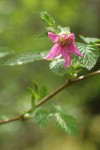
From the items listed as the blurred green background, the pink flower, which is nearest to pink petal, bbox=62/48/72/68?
the pink flower

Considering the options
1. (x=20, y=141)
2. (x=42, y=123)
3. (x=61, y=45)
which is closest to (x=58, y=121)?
(x=42, y=123)

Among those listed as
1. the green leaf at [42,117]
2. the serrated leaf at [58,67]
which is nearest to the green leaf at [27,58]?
the serrated leaf at [58,67]

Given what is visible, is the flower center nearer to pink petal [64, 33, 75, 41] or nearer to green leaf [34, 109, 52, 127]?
pink petal [64, 33, 75, 41]

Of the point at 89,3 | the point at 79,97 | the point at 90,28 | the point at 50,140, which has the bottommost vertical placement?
the point at 50,140

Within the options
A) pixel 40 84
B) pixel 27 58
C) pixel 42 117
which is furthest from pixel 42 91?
pixel 40 84

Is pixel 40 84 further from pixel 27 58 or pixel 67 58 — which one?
pixel 67 58

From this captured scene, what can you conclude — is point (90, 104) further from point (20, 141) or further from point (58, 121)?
point (58, 121)
